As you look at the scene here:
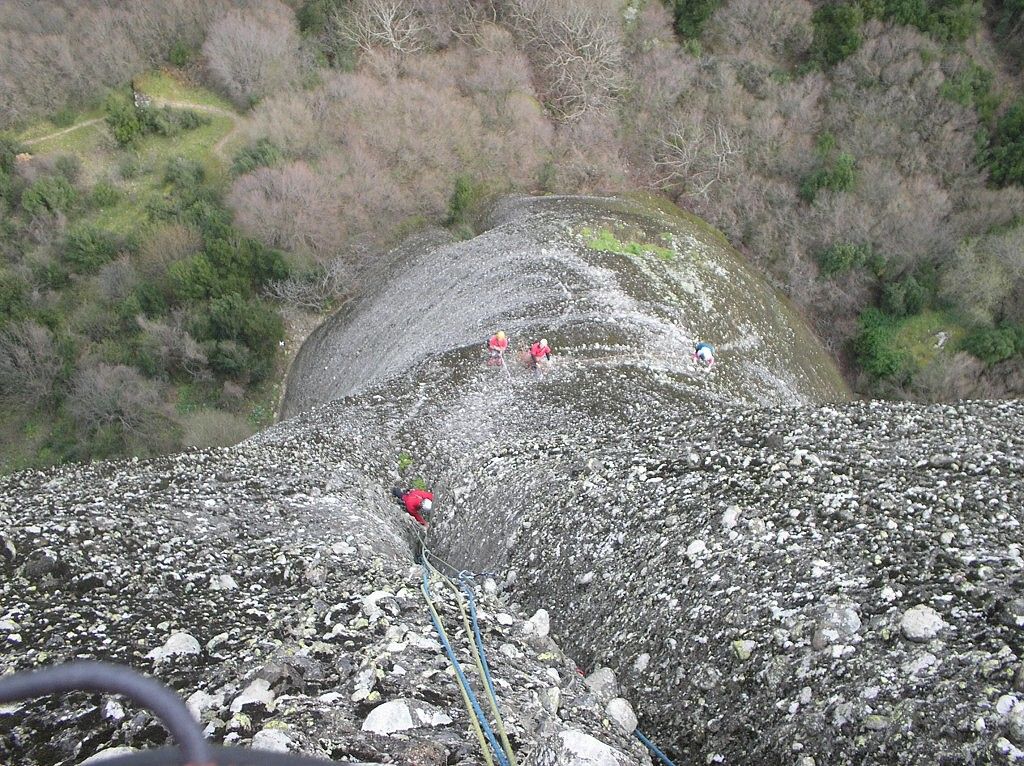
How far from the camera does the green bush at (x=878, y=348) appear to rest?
2802cm

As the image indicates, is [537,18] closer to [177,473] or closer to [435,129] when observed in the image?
[435,129]

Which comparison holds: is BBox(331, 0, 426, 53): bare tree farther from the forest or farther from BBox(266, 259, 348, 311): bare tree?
BBox(266, 259, 348, 311): bare tree

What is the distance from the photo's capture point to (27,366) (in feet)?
78.2

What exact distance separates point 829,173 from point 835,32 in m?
10.1

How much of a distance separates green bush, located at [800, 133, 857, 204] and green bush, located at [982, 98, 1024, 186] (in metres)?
6.66

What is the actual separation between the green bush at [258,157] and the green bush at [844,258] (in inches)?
990

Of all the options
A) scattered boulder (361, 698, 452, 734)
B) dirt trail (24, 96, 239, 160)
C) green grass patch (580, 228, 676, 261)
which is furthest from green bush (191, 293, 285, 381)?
scattered boulder (361, 698, 452, 734)

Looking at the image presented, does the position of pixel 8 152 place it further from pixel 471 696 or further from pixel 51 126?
pixel 471 696

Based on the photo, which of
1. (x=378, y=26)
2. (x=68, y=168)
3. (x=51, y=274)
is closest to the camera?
(x=51, y=274)

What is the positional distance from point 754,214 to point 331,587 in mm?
28147

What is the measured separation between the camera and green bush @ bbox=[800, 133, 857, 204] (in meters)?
31.0

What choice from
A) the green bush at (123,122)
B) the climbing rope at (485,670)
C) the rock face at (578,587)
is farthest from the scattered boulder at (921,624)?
the green bush at (123,122)

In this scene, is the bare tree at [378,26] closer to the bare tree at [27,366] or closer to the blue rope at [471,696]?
the bare tree at [27,366]

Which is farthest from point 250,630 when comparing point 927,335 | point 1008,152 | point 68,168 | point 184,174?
point 1008,152
